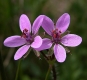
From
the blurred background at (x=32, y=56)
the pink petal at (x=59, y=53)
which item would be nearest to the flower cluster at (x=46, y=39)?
the pink petal at (x=59, y=53)

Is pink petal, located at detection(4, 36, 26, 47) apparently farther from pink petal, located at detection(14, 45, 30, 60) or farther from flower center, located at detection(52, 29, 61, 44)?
flower center, located at detection(52, 29, 61, 44)

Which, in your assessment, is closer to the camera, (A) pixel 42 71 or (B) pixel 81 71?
(B) pixel 81 71

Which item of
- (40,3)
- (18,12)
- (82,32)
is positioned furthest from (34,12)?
(82,32)

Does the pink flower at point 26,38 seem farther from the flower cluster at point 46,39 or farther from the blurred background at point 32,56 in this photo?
the blurred background at point 32,56

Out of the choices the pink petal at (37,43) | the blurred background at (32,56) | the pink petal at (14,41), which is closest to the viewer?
the pink petal at (37,43)

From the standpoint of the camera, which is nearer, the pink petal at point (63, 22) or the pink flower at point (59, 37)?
the pink flower at point (59, 37)

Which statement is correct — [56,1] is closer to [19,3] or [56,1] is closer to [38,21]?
[19,3]

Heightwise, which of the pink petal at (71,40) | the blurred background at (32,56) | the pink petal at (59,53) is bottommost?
the blurred background at (32,56)
